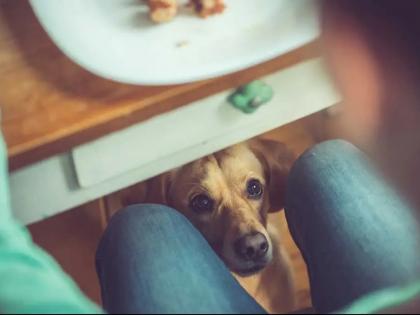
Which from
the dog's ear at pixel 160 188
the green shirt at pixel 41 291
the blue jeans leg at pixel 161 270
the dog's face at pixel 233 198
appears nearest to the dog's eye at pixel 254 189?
the dog's face at pixel 233 198

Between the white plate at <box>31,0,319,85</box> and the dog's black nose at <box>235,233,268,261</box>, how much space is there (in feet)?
0.93

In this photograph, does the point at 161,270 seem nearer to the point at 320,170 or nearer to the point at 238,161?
the point at 320,170

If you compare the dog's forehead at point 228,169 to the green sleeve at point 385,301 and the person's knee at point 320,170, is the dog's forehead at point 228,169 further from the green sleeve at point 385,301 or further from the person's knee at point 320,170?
the green sleeve at point 385,301

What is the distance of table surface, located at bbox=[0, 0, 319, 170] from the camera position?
689mm

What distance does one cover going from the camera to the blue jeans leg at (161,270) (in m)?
0.63

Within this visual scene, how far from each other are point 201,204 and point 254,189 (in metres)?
0.07

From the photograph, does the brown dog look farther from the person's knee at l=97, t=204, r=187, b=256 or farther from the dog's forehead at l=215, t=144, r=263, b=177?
the person's knee at l=97, t=204, r=187, b=256

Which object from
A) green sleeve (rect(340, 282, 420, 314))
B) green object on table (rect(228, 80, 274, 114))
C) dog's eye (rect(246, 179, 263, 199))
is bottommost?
dog's eye (rect(246, 179, 263, 199))

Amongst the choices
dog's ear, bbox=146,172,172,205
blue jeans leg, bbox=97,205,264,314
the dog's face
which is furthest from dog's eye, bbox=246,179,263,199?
blue jeans leg, bbox=97,205,264,314

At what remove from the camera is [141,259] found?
2.20 feet

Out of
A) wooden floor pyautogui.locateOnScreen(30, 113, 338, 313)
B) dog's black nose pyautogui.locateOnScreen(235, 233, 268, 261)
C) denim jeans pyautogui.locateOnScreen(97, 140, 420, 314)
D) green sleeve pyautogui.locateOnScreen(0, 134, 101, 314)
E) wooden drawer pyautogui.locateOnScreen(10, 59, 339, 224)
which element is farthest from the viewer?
wooden floor pyautogui.locateOnScreen(30, 113, 338, 313)

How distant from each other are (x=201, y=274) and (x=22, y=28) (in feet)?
1.05

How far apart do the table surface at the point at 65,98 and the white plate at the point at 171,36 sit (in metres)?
0.02

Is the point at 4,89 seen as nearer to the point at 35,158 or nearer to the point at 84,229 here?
the point at 35,158
